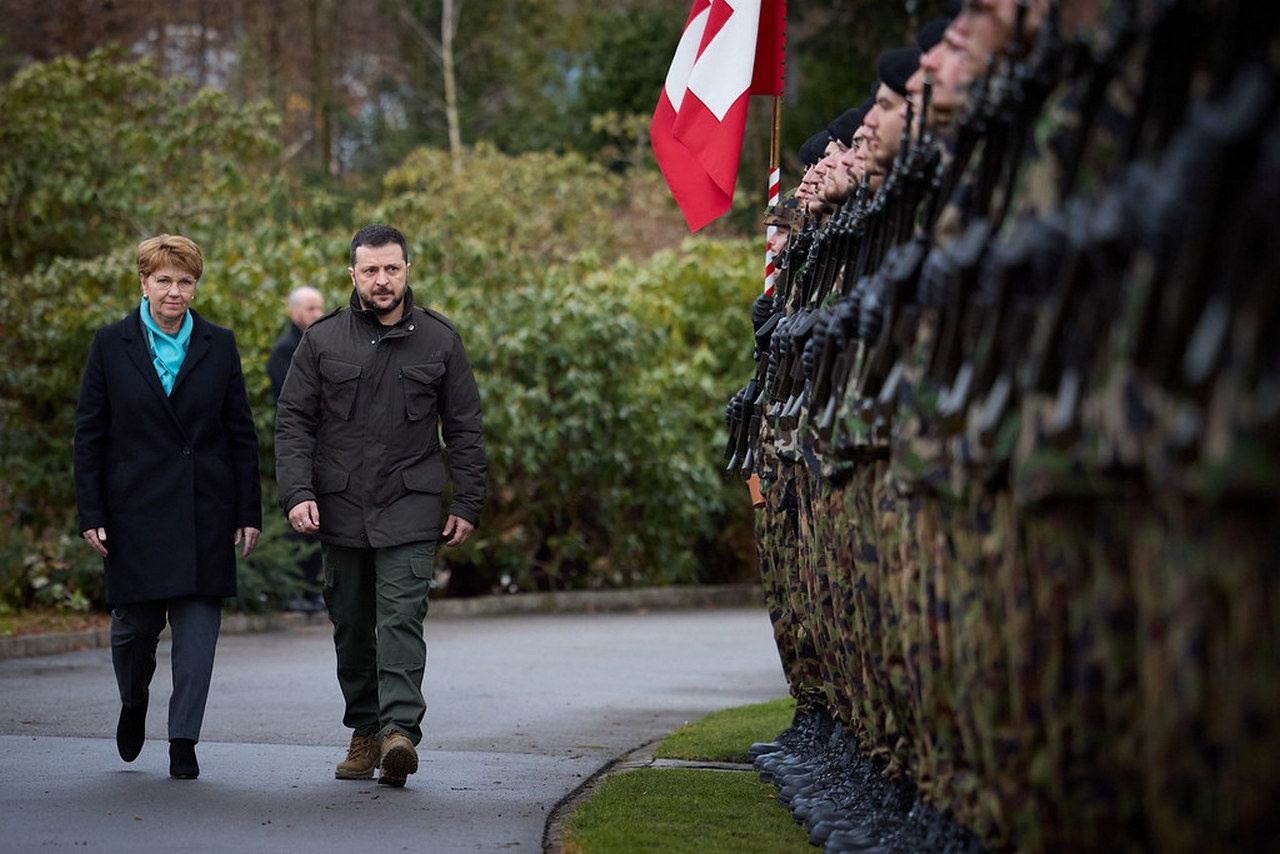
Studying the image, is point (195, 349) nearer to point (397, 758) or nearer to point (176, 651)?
point (176, 651)

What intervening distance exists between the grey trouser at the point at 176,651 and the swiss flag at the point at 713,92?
2.68 m

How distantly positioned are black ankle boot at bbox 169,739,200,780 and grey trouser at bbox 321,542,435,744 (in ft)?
1.97

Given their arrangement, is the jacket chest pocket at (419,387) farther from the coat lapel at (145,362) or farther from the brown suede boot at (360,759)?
the brown suede boot at (360,759)

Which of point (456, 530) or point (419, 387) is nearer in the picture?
point (456, 530)

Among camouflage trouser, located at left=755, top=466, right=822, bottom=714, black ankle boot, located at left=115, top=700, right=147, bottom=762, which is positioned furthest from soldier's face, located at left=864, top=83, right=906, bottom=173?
black ankle boot, located at left=115, top=700, right=147, bottom=762

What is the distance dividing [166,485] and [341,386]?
2.47 ft

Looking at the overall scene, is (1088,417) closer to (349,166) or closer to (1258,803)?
(1258,803)

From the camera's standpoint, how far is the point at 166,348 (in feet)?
24.4

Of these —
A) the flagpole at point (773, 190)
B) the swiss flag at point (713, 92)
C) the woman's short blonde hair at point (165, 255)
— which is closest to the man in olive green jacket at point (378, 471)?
the woman's short blonde hair at point (165, 255)

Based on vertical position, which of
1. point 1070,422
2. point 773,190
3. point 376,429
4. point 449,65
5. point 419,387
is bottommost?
point 1070,422

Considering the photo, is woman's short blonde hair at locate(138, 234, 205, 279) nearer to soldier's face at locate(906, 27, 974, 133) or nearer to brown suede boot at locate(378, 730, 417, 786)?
brown suede boot at locate(378, 730, 417, 786)

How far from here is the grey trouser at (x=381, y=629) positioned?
7.04 meters

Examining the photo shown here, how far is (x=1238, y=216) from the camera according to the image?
2.42 m

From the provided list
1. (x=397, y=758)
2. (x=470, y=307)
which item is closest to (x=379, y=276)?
(x=397, y=758)
